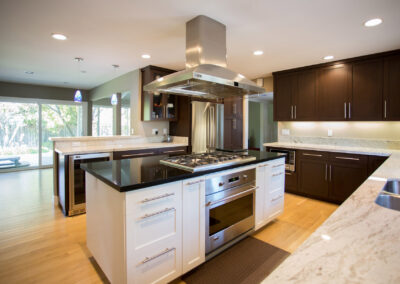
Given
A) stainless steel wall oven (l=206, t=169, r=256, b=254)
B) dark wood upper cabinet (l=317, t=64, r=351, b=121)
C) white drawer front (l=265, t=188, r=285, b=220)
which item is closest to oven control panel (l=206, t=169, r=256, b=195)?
stainless steel wall oven (l=206, t=169, r=256, b=254)

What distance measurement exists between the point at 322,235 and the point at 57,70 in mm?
5712

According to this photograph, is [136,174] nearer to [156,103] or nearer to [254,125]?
[156,103]

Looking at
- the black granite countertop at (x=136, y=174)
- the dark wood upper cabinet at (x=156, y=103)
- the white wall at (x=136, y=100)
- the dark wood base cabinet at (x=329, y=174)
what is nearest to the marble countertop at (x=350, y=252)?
the black granite countertop at (x=136, y=174)

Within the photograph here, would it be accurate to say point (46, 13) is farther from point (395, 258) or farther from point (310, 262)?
point (395, 258)

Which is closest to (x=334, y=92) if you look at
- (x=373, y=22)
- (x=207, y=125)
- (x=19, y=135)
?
(x=373, y=22)

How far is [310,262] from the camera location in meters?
0.62

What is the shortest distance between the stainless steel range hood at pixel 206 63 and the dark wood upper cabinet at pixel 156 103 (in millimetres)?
1834

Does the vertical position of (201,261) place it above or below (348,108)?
below

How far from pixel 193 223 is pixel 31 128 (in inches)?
264

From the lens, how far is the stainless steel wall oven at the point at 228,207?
198 cm

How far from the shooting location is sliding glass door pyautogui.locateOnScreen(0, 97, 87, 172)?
19.9ft

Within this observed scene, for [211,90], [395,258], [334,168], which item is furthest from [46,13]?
[334,168]

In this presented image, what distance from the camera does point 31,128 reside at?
6.38m

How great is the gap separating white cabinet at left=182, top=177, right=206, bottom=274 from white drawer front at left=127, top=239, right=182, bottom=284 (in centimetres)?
8
